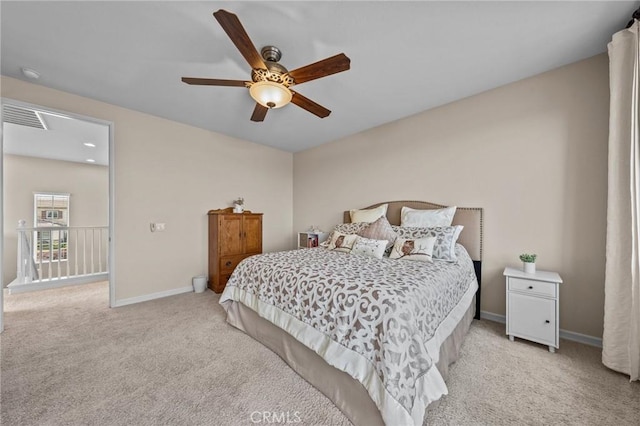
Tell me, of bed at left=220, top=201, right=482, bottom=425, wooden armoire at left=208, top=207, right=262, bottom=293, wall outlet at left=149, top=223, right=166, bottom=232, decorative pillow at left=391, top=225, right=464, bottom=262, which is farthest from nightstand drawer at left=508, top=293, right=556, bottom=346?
wall outlet at left=149, top=223, right=166, bottom=232

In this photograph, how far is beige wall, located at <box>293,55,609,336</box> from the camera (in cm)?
215

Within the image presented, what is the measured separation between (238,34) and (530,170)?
297 cm

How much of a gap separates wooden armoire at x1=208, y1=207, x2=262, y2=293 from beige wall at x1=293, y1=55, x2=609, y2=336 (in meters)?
2.54

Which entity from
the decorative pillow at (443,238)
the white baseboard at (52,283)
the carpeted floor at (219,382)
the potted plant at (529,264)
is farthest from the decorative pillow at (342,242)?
the white baseboard at (52,283)

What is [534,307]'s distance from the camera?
82.2 inches

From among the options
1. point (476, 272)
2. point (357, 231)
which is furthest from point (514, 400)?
point (357, 231)

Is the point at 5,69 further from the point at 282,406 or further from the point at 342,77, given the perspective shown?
the point at 282,406

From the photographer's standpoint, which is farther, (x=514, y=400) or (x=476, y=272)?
(x=476, y=272)

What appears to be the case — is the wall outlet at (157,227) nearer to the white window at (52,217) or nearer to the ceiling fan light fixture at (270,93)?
the ceiling fan light fixture at (270,93)

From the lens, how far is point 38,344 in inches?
85.0

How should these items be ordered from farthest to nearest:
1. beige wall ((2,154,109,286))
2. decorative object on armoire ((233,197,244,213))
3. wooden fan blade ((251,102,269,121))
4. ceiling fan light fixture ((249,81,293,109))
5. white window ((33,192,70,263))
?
white window ((33,192,70,263))
beige wall ((2,154,109,286))
decorative object on armoire ((233,197,244,213))
wooden fan blade ((251,102,269,121))
ceiling fan light fixture ((249,81,293,109))

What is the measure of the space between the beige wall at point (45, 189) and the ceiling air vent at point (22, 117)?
250 cm

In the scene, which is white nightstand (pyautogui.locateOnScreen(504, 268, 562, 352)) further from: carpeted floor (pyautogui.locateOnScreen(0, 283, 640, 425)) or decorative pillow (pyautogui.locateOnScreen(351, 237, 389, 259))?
decorative pillow (pyautogui.locateOnScreen(351, 237, 389, 259))

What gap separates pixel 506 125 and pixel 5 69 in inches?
207
